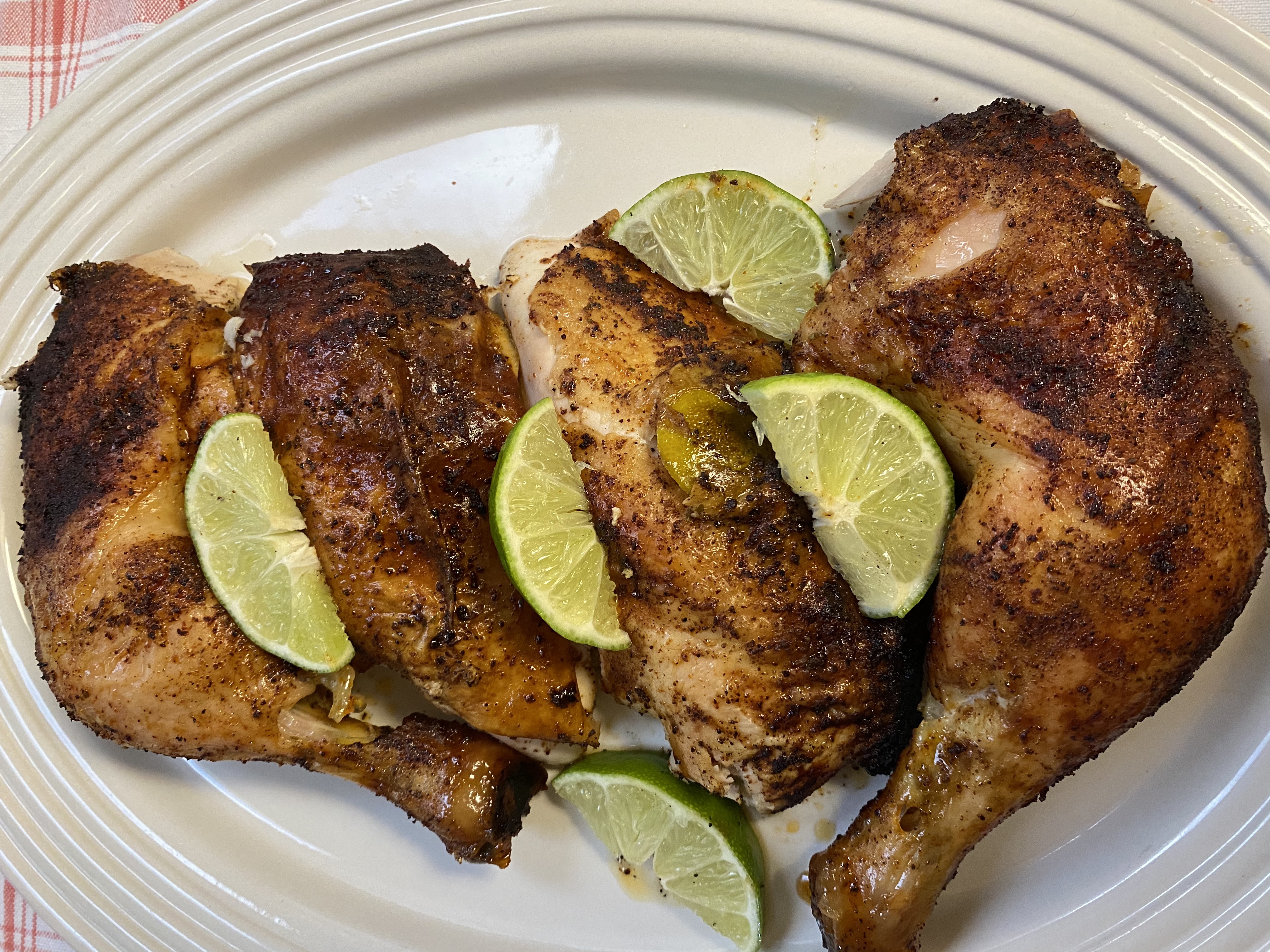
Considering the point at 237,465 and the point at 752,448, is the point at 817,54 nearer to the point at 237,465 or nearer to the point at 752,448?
the point at 752,448

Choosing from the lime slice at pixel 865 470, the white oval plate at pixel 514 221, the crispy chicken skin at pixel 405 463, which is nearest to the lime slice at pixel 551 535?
the crispy chicken skin at pixel 405 463

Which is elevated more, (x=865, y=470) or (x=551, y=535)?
(x=865, y=470)

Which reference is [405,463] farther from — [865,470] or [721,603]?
[865,470]

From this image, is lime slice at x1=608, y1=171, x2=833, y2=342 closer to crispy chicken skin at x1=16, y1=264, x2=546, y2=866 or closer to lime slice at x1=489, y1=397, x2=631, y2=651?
lime slice at x1=489, y1=397, x2=631, y2=651

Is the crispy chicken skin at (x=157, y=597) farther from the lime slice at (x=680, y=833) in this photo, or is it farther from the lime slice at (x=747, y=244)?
the lime slice at (x=747, y=244)

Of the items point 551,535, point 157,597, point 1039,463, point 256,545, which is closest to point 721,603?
point 551,535

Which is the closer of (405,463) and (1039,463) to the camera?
(1039,463)

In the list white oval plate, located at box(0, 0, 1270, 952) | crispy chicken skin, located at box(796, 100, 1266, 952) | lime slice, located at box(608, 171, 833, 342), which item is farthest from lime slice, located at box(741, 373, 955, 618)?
white oval plate, located at box(0, 0, 1270, 952)
